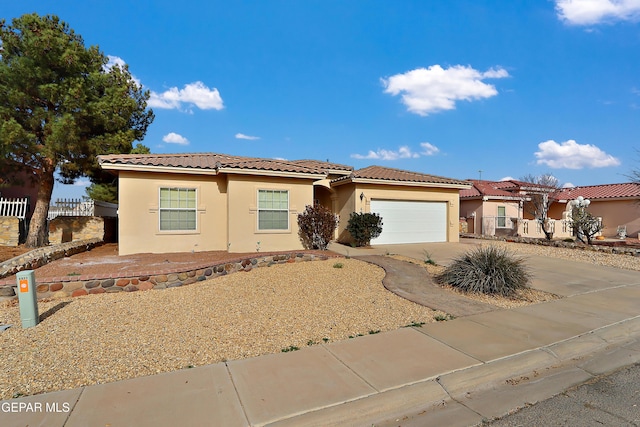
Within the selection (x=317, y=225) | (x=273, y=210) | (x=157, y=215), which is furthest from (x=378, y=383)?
(x=157, y=215)

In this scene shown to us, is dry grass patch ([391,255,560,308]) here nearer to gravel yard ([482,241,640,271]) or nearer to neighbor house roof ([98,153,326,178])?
gravel yard ([482,241,640,271])

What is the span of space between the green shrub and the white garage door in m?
7.60

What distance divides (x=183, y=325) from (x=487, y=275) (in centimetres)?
617

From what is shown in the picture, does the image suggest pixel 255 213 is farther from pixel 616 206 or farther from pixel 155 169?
pixel 616 206

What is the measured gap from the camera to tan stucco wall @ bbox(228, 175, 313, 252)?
11.8 meters

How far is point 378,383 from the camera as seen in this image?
357 cm

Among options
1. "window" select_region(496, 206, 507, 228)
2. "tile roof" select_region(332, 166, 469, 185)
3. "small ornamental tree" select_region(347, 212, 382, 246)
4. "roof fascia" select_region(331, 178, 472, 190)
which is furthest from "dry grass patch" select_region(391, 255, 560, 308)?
"window" select_region(496, 206, 507, 228)

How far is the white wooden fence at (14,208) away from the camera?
48.5ft

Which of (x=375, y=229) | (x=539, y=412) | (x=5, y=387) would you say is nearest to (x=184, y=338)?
(x=5, y=387)

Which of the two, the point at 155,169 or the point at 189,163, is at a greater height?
the point at 189,163

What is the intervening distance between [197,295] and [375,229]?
8876 millimetres

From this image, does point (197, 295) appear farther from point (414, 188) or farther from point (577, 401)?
point (414, 188)

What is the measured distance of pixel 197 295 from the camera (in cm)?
673

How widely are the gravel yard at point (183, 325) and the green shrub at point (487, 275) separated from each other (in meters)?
1.80
